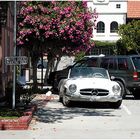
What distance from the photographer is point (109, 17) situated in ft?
222

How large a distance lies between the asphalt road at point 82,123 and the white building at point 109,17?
48.8 meters

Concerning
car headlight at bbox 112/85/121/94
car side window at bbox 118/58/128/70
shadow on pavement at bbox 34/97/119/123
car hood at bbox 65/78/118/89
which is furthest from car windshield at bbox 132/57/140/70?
car headlight at bbox 112/85/121/94

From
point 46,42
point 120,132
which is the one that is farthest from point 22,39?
point 120,132

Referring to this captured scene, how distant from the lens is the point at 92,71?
19.5m

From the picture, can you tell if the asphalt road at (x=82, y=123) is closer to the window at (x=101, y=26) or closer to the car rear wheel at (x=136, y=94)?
the car rear wheel at (x=136, y=94)

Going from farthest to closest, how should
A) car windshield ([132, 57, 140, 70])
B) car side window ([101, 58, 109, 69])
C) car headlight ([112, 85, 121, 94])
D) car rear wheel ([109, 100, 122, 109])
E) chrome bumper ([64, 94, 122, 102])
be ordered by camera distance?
1. car side window ([101, 58, 109, 69])
2. car windshield ([132, 57, 140, 70])
3. car rear wheel ([109, 100, 122, 109])
4. car headlight ([112, 85, 121, 94])
5. chrome bumper ([64, 94, 122, 102])

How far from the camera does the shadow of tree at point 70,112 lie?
1475cm

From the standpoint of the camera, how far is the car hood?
1777 centimetres

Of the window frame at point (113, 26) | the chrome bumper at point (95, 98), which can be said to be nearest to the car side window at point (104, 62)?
the chrome bumper at point (95, 98)

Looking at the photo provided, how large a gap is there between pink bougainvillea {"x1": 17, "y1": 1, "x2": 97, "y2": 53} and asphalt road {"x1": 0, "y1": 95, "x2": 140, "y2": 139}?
5.31 metres

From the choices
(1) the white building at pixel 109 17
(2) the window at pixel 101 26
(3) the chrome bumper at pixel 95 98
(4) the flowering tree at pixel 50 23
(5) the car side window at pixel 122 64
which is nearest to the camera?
(3) the chrome bumper at pixel 95 98

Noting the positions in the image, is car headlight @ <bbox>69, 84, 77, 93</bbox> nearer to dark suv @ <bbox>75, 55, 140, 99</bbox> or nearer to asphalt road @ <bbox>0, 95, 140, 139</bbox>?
asphalt road @ <bbox>0, 95, 140, 139</bbox>

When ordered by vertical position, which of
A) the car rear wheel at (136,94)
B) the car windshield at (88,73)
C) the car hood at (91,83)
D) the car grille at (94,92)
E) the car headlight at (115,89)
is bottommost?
the car rear wheel at (136,94)

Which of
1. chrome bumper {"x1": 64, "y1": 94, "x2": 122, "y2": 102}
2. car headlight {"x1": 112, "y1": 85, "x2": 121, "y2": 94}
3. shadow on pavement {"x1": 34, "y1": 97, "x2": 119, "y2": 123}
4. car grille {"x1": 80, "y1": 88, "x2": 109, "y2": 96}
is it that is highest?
car headlight {"x1": 112, "y1": 85, "x2": 121, "y2": 94}
